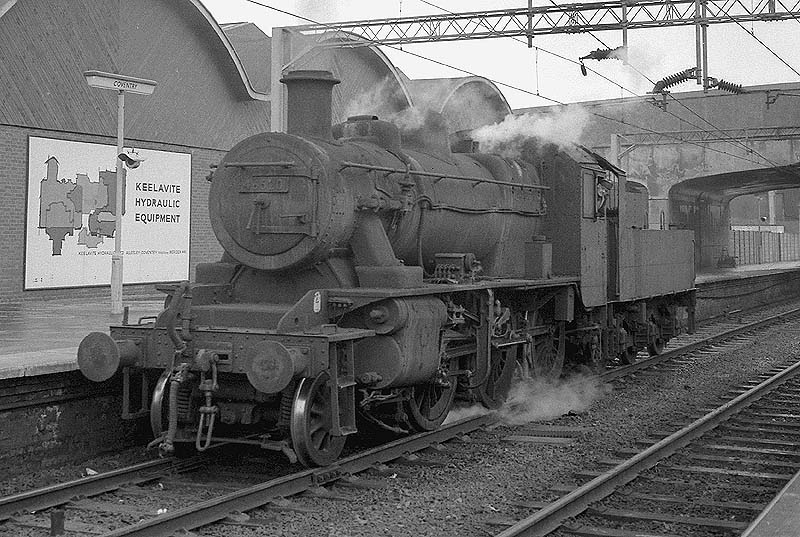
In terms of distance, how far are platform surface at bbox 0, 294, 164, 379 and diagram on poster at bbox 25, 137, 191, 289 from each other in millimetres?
622

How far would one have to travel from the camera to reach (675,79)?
65.2 ft

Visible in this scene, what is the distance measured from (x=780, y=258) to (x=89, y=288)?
5356 cm

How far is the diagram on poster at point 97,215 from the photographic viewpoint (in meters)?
17.2

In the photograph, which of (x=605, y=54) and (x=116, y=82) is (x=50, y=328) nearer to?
(x=116, y=82)

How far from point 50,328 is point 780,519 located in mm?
9349

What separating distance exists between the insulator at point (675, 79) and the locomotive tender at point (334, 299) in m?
9.20

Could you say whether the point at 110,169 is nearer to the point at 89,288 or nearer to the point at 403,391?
the point at 89,288

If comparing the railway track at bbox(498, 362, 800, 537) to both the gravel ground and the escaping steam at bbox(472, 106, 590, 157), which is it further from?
the escaping steam at bbox(472, 106, 590, 157)

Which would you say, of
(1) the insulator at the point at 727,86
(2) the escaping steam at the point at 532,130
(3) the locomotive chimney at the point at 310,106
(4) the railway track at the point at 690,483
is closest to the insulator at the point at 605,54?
(1) the insulator at the point at 727,86

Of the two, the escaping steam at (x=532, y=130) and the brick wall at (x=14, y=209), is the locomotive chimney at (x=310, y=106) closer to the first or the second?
the escaping steam at (x=532, y=130)

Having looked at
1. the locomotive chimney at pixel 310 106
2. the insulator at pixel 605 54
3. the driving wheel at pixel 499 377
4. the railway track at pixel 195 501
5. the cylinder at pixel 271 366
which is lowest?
the railway track at pixel 195 501

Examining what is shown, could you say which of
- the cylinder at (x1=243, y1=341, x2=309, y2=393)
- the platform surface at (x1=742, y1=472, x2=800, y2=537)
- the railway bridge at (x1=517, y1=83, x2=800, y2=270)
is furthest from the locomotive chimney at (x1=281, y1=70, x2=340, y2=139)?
the railway bridge at (x1=517, y1=83, x2=800, y2=270)

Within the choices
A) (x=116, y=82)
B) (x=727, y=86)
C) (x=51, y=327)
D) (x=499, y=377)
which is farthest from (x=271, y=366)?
(x=727, y=86)

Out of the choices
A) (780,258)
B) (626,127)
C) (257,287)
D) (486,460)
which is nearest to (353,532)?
(486,460)
